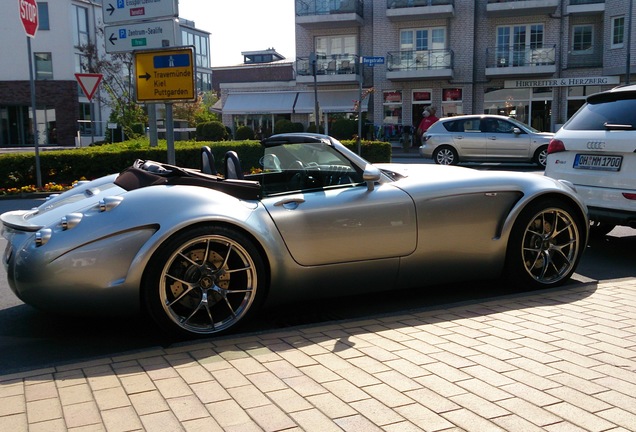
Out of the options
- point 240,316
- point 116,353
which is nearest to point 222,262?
point 240,316

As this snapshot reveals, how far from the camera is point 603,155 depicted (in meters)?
6.24

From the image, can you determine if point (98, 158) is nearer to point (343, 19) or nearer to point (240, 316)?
point (240, 316)

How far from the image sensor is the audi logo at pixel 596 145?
6.21 m

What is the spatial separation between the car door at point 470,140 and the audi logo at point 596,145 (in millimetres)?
12823

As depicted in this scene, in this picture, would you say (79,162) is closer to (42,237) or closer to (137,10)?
(137,10)

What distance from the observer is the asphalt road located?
3.84 metres

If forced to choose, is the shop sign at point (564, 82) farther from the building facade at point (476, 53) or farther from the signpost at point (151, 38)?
the signpost at point (151, 38)

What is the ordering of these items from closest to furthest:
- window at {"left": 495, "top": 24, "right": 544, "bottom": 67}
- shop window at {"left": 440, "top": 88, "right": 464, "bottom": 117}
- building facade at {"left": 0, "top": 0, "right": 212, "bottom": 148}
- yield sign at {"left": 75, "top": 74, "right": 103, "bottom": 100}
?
yield sign at {"left": 75, "top": 74, "right": 103, "bottom": 100} → window at {"left": 495, "top": 24, "right": 544, "bottom": 67} → shop window at {"left": 440, "top": 88, "right": 464, "bottom": 117} → building facade at {"left": 0, "top": 0, "right": 212, "bottom": 148}

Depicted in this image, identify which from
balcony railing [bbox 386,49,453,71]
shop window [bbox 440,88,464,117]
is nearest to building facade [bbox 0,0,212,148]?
balcony railing [bbox 386,49,453,71]

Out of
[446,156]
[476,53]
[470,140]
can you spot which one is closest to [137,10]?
[446,156]

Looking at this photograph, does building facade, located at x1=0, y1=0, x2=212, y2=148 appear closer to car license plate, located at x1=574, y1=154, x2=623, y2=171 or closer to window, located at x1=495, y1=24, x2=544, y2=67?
window, located at x1=495, y1=24, x2=544, y2=67

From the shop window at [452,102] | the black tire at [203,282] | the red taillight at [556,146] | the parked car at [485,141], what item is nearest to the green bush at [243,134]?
the shop window at [452,102]

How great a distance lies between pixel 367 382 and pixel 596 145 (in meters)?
4.29

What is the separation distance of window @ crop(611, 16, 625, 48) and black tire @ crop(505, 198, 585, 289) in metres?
30.0
